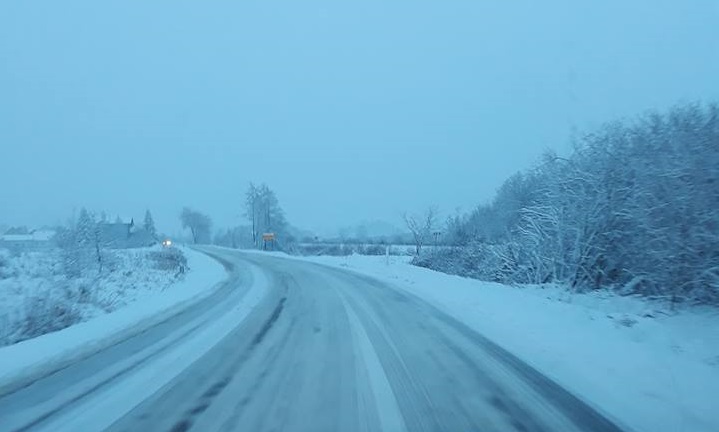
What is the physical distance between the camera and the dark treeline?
32.2 feet

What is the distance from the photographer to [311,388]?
6.52 m

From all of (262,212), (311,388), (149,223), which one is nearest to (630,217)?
(311,388)

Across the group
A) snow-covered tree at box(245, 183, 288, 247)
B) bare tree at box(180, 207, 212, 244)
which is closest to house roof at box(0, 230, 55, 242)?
snow-covered tree at box(245, 183, 288, 247)

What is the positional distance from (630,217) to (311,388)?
8.74 meters

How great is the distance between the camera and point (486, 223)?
3738cm

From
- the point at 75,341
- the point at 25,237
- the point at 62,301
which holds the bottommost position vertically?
the point at 75,341

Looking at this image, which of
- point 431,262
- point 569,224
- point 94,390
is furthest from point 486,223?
point 94,390

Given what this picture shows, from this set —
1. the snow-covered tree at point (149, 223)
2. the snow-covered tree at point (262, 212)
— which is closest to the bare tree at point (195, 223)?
the snow-covered tree at point (149, 223)

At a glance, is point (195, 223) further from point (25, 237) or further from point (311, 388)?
point (311, 388)

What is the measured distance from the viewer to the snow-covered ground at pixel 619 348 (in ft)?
18.6

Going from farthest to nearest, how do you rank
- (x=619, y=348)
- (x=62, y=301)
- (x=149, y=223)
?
(x=149, y=223)
(x=62, y=301)
(x=619, y=348)

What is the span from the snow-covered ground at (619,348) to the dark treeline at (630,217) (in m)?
0.76

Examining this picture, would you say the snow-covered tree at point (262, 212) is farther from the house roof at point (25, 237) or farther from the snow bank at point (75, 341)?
the snow bank at point (75, 341)

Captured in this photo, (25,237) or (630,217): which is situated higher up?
(25,237)
